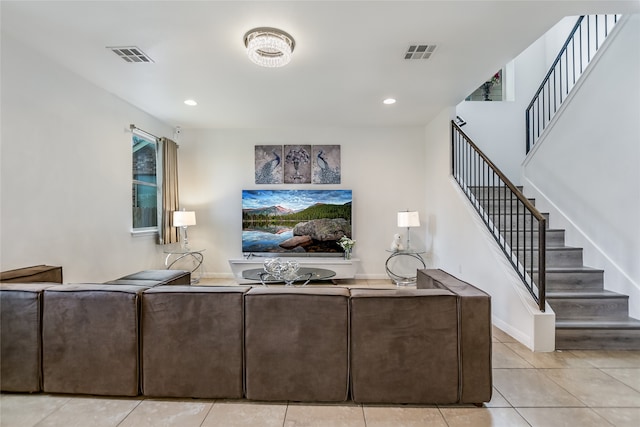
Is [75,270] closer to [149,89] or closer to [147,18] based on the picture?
[149,89]

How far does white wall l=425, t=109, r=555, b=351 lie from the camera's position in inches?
106

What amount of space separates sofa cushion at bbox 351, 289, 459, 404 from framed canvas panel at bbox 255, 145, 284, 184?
4058 millimetres

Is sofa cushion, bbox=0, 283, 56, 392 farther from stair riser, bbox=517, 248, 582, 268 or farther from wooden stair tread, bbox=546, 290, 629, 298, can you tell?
stair riser, bbox=517, 248, 582, 268

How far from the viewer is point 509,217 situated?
3963mm

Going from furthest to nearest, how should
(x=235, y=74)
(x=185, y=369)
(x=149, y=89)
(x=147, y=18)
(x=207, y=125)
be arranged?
1. (x=207, y=125)
2. (x=149, y=89)
3. (x=235, y=74)
4. (x=147, y=18)
5. (x=185, y=369)

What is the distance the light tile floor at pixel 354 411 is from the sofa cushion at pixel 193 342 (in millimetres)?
117

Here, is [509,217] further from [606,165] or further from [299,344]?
[299,344]

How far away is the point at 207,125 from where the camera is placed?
5332mm

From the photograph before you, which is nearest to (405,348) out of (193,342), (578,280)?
(193,342)

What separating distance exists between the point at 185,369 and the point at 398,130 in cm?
502

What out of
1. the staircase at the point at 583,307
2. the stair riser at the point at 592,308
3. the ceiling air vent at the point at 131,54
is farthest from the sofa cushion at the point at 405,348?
the ceiling air vent at the point at 131,54

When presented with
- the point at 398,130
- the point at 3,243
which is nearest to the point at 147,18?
the point at 3,243

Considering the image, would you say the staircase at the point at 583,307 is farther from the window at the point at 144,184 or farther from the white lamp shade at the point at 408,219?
the window at the point at 144,184

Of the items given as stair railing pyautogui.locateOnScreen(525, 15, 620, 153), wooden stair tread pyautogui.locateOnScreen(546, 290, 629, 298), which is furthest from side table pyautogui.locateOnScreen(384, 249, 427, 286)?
stair railing pyautogui.locateOnScreen(525, 15, 620, 153)
